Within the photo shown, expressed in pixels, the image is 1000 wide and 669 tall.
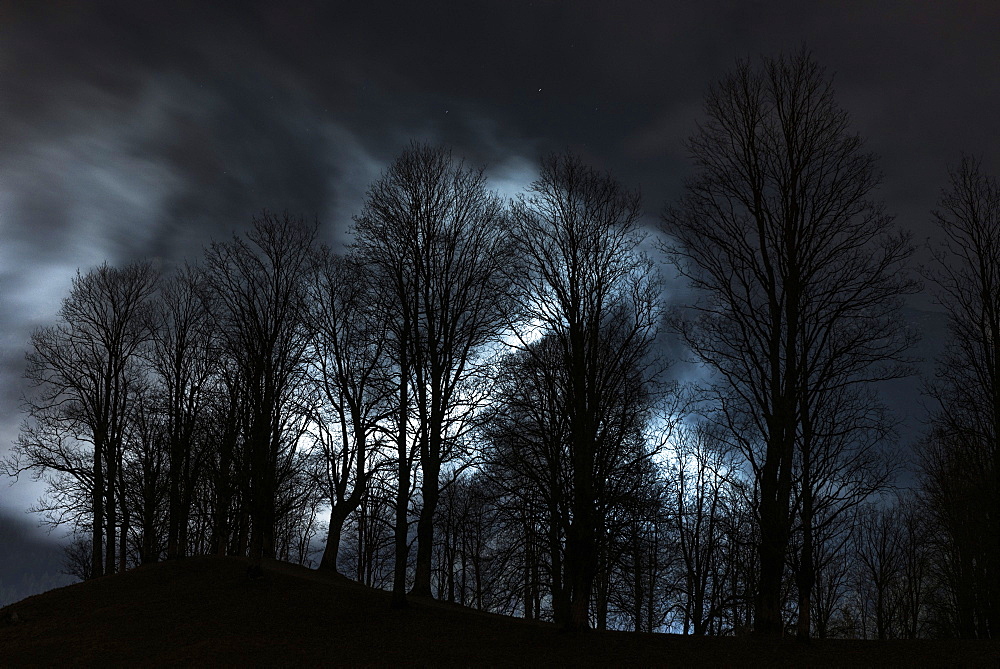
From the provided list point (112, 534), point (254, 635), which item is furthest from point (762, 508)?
point (112, 534)

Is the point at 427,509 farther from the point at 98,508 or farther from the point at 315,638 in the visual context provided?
the point at 98,508

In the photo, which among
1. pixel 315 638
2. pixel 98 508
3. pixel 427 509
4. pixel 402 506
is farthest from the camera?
pixel 98 508

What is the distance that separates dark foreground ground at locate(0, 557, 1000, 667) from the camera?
14.2 metres

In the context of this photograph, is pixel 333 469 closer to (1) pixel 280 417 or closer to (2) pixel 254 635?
(1) pixel 280 417

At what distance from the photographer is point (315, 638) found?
54.2 ft

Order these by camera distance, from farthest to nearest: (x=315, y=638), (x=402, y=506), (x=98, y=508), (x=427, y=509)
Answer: (x=98, y=508)
(x=427, y=509)
(x=402, y=506)
(x=315, y=638)

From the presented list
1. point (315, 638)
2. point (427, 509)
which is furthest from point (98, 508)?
point (315, 638)

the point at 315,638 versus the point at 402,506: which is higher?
the point at 402,506

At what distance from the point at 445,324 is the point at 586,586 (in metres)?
9.60

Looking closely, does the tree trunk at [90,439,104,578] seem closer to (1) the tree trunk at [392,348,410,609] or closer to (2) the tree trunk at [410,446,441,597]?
(2) the tree trunk at [410,446,441,597]

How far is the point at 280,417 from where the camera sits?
2769 cm

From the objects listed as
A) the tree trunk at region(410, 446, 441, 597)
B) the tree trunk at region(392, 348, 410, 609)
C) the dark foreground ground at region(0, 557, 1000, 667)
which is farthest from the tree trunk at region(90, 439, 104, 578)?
the tree trunk at region(392, 348, 410, 609)

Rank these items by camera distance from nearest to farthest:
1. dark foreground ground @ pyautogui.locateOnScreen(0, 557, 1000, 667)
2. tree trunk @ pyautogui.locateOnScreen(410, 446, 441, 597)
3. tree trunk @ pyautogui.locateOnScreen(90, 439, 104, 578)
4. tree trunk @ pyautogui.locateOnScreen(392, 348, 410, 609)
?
dark foreground ground @ pyautogui.locateOnScreen(0, 557, 1000, 667) < tree trunk @ pyautogui.locateOnScreen(392, 348, 410, 609) < tree trunk @ pyautogui.locateOnScreen(410, 446, 441, 597) < tree trunk @ pyautogui.locateOnScreen(90, 439, 104, 578)

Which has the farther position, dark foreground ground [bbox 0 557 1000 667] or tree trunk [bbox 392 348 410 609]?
tree trunk [bbox 392 348 410 609]
